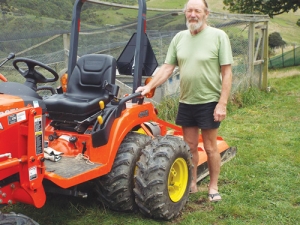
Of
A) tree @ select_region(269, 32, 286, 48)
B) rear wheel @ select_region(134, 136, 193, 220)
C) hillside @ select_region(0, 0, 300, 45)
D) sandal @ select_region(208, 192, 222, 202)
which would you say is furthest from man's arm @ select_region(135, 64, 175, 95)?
tree @ select_region(269, 32, 286, 48)

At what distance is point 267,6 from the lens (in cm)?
2425

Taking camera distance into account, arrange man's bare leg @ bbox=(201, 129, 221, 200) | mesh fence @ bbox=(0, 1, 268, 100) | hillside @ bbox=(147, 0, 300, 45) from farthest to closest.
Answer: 1. hillside @ bbox=(147, 0, 300, 45)
2. mesh fence @ bbox=(0, 1, 268, 100)
3. man's bare leg @ bbox=(201, 129, 221, 200)

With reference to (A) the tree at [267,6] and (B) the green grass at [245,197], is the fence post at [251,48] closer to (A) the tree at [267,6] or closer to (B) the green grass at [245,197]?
(B) the green grass at [245,197]

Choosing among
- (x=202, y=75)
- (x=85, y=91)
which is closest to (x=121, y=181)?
(x=85, y=91)

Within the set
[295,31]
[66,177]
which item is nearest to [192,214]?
[66,177]

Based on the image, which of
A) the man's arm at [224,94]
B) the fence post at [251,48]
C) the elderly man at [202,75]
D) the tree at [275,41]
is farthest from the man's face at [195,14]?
the tree at [275,41]

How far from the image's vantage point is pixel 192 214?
4.08m

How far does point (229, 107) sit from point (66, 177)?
6.34m

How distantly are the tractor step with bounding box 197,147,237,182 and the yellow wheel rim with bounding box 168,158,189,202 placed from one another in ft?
2.14

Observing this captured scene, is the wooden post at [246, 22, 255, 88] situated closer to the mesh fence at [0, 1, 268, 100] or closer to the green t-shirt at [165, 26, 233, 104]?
the mesh fence at [0, 1, 268, 100]

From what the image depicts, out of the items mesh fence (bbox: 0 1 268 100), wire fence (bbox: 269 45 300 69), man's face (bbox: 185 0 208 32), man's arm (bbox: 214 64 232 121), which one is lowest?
wire fence (bbox: 269 45 300 69)

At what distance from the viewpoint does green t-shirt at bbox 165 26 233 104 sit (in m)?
4.02

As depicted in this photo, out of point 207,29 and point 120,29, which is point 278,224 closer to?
point 207,29

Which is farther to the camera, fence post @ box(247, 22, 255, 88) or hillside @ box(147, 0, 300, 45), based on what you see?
hillside @ box(147, 0, 300, 45)
